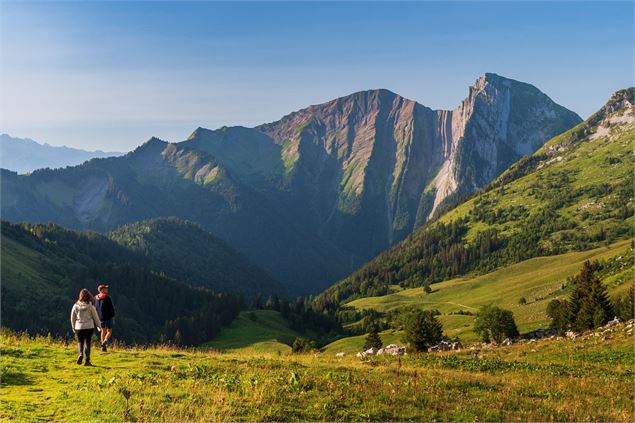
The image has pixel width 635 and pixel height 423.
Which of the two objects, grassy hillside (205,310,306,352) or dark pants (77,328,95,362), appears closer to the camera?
dark pants (77,328,95,362)

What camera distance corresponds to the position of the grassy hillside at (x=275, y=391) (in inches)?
710

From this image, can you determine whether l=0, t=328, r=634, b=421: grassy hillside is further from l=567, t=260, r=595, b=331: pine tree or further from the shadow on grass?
l=567, t=260, r=595, b=331: pine tree

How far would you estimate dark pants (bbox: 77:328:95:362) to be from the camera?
25.4 m

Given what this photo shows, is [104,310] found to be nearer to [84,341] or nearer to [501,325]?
[84,341]

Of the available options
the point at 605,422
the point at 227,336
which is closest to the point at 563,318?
the point at 605,422

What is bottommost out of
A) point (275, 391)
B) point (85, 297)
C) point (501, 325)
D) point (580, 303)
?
point (501, 325)

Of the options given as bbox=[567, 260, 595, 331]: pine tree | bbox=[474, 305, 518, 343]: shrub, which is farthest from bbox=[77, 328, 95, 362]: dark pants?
bbox=[474, 305, 518, 343]: shrub

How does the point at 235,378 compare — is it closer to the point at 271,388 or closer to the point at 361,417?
the point at 271,388

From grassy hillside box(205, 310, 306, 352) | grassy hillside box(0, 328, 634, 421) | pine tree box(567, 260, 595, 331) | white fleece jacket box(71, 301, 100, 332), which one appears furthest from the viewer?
grassy hillside box(205, 310, 306, 352)

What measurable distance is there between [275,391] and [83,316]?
41.3ft

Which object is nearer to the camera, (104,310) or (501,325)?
(104,310)

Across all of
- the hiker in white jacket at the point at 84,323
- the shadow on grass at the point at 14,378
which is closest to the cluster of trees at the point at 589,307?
the hiker in white jacket at the point at 84,323

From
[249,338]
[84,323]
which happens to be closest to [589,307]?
[84,323]

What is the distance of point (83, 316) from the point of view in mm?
25891
